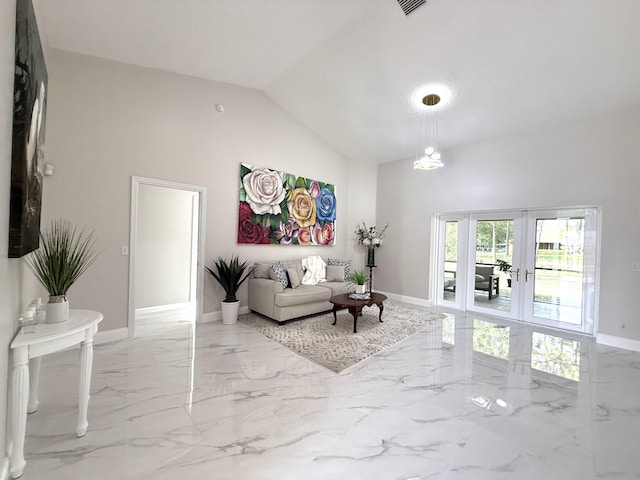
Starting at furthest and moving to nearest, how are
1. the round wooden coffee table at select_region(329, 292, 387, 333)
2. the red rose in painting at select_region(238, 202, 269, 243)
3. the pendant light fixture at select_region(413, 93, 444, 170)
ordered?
the red rose in painting at select_region(238, 202, 269, 243) < the round wooden coffee table at select_region(329, 292, 387, 333) < the pendant light fixture at select_region(413, 93, 444, 170)

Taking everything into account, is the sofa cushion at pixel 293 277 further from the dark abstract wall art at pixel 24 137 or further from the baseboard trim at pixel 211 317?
the dark abstract wall art at pixel 24 137

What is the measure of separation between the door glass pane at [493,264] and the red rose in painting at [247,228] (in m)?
4.12

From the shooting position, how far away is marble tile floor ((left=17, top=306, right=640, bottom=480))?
1.69m

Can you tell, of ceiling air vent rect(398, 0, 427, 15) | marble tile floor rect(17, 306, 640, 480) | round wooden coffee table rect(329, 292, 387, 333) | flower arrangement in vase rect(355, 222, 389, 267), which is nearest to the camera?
marble tile floor rect(17, 306, 640, 480)

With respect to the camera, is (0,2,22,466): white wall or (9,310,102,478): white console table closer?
(0,2,22,466): white wall

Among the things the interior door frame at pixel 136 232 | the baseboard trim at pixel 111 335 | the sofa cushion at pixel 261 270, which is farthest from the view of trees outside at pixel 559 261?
the baseboard trim at pixel 111 335

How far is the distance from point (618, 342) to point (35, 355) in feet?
20.2

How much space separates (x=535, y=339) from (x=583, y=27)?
382 centimetres

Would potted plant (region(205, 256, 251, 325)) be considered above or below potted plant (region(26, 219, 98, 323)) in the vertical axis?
below

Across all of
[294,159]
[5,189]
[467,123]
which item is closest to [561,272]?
[467,123]

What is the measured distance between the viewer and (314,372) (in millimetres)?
2867

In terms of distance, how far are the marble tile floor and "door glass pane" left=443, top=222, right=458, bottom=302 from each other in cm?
233

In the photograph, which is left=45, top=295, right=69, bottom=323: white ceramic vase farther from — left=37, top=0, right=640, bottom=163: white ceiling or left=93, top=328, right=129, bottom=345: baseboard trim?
left=37, top=0, right=640, bottom=163: white ceiling

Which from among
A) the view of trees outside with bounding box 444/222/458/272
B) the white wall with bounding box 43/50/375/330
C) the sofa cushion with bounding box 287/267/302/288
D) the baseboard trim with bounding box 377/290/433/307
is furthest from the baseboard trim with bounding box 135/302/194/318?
the view of trees outside with bounding box 444/222/458/272
